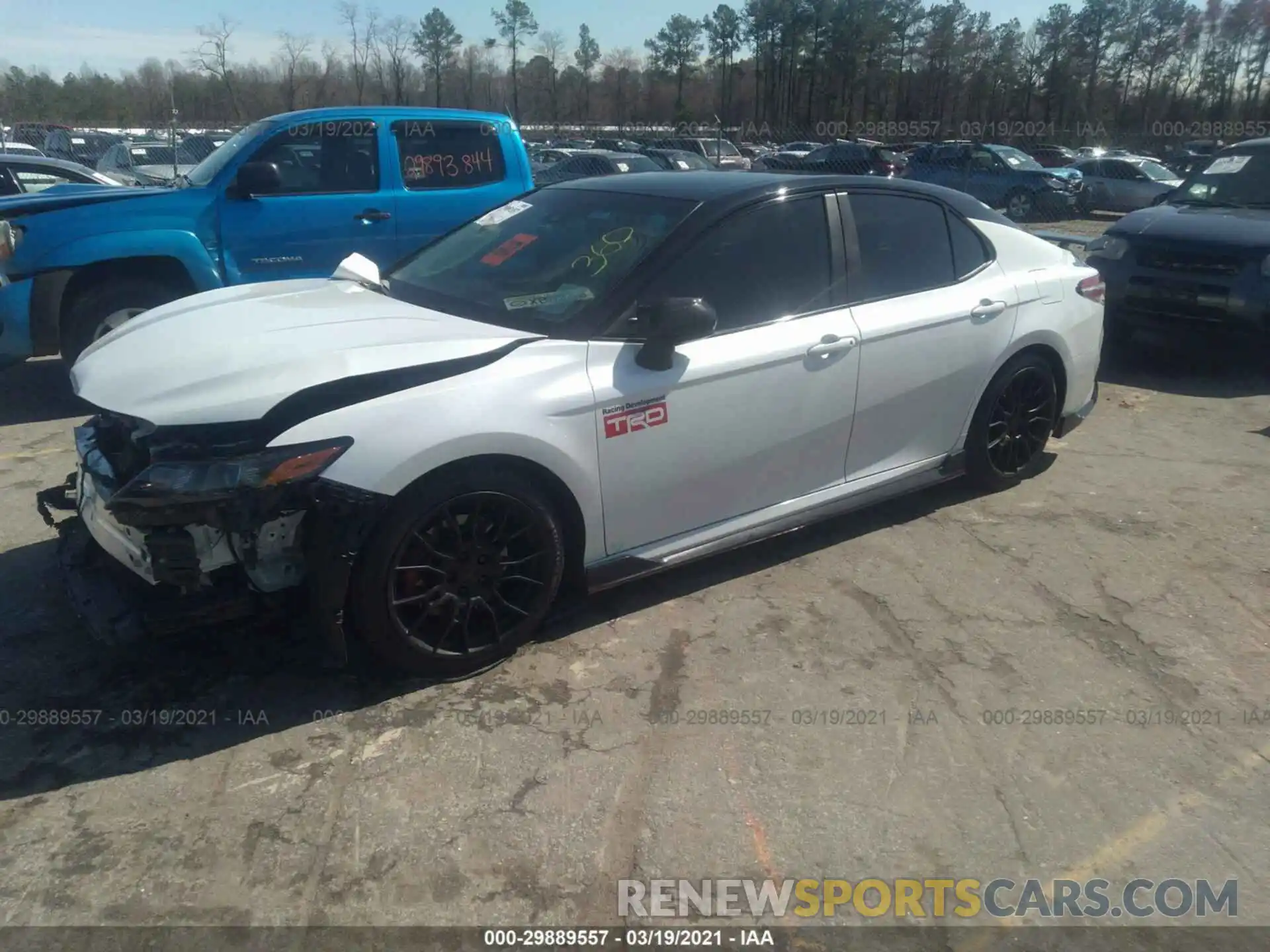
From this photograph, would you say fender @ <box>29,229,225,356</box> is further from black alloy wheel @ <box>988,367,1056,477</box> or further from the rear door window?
black alloy wheel @ <box>988,367,1056,477</box>

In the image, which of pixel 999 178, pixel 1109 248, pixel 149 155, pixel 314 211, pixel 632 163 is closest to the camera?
pixel 314 211

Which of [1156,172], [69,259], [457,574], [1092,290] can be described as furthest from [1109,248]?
[1156,172]

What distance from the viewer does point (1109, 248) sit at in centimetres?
807

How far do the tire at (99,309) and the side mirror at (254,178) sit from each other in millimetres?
880

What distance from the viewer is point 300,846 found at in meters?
2.58

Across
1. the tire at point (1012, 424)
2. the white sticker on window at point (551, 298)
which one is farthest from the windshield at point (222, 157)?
the tire at point (1012, 424)

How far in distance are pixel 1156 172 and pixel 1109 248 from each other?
59.3ft

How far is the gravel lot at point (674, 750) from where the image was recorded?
2.52 meters

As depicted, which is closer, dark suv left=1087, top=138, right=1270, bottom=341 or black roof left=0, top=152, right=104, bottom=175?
dark suv left=1087, top=138, right=1270, bottom=341

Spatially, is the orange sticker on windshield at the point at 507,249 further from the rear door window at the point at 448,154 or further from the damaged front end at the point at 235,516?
the rear door window at the point at 448,154

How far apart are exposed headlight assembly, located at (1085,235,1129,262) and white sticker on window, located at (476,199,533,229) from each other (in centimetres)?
553

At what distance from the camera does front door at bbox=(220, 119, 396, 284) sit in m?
6.66

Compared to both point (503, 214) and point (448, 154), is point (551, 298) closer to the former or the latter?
point (503, 214)

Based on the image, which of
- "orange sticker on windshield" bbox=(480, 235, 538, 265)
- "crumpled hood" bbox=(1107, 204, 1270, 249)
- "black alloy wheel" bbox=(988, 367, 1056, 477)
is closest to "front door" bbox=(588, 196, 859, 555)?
"orange sticker on windshield" bbox=(480, 235, 538, 265)
